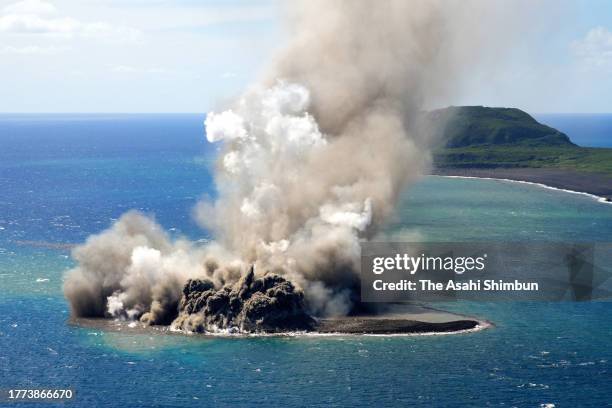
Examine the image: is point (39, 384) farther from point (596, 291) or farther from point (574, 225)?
point (574, 225)

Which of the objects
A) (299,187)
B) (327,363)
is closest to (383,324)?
(327,363)

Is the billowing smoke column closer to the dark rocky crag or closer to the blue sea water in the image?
the dark rocky crag

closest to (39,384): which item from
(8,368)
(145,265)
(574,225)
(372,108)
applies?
(8,368)

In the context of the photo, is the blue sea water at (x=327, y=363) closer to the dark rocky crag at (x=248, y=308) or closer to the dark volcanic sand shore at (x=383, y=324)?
the dark volcanic sand shore at (x=383, y=324)

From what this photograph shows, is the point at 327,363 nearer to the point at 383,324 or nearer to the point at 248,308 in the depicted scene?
the point at 383,324

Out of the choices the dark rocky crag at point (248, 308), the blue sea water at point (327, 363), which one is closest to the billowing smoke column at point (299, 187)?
the dark rocky crag at point (248, 308)
